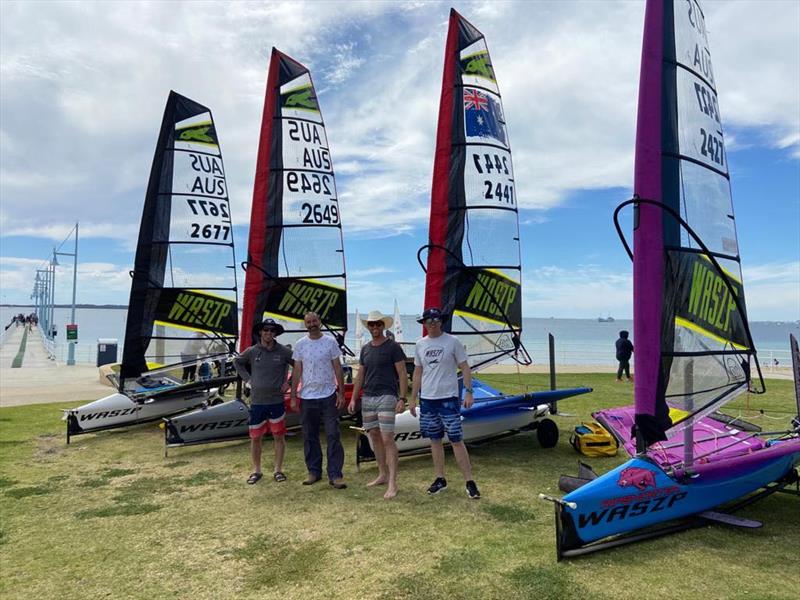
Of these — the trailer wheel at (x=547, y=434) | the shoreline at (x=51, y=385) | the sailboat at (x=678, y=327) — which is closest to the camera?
the sailboat at (x=678, y=327)

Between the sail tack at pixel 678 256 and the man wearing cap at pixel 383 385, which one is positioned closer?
the sail tack at pixel 678 256

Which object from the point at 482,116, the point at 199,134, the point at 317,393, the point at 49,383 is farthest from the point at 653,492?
the point at 49,383

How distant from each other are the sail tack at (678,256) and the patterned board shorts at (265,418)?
3046mm

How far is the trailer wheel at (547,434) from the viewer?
5988 mm

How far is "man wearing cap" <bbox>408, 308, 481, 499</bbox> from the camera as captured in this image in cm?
418

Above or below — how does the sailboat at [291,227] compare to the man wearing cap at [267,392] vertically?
above

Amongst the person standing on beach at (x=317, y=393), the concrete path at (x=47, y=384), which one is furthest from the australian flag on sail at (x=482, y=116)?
the concrete path at (x=47, y=384)

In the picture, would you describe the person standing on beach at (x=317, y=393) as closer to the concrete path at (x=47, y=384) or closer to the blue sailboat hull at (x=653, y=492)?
the blue sailboat hull at (x=653, y=492)

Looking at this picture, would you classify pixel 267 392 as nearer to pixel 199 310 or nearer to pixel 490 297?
pixel 490 297

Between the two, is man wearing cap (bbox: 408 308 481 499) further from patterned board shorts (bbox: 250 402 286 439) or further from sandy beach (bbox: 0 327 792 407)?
sandy beach (bbox: 0 327 792 407)

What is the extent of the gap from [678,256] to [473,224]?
3390 millimetres

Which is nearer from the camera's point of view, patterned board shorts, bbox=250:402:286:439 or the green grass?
the green grass

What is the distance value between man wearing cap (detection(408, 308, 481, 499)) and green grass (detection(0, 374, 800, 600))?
237 millimetres

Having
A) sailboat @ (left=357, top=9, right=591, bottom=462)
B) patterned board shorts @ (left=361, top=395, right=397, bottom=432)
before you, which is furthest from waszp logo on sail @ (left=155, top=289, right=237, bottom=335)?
patterned board shorts @ (left=361, top=395, right=397, bottom=432)
